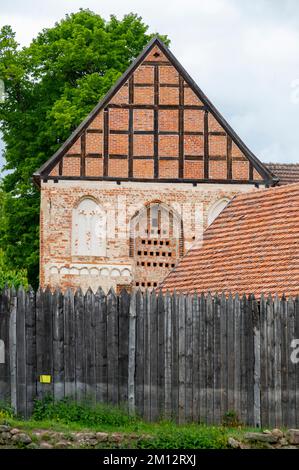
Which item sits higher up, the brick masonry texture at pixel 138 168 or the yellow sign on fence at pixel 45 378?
the brick masonry texture at pixel 138 168

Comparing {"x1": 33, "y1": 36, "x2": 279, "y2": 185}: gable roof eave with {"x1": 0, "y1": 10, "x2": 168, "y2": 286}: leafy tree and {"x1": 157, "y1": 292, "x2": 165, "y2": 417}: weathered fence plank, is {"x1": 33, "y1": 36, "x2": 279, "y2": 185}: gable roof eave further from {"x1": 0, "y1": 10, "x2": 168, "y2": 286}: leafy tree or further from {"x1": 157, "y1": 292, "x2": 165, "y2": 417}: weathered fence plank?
{"x1": 157, "y1": 292, "x2": 165, "y2": 417}: weathered fence plank

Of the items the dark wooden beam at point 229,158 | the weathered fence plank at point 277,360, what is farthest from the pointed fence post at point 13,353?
the dark wooden beam at point 229,158

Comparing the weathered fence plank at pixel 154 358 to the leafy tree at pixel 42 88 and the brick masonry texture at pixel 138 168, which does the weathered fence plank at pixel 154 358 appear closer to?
the brick masonry texture at pixel 138 168

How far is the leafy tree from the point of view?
4156cm

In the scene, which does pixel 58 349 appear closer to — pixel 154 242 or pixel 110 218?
pixel 110 218

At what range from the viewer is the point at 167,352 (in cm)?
2066

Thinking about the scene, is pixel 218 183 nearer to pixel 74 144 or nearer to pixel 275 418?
pixel 74 144

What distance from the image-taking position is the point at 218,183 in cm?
3628

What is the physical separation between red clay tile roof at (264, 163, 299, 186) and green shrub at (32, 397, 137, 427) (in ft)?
57.6

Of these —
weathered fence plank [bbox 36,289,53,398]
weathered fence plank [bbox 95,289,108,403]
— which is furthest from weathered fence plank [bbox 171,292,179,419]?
weathered fence plank [bbox 36,289,53,398]

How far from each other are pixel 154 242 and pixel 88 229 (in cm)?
185


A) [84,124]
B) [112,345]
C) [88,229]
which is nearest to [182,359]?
[112,345]

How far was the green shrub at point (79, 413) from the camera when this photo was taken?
19844mm

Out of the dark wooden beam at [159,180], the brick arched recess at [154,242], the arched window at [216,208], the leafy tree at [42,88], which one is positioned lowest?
the brick arched recess at [154,242]
